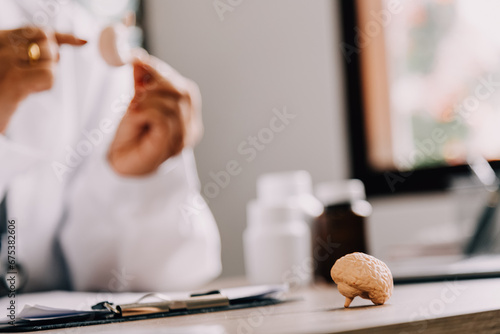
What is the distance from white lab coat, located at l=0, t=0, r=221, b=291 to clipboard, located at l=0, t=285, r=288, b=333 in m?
0.33

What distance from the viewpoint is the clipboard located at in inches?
16.2

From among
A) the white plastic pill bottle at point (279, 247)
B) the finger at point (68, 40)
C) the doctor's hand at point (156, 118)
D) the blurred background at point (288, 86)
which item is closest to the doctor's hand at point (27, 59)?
the finger at point (68, 40)

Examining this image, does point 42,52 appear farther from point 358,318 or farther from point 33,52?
point 358,318

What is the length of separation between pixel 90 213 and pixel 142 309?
436mm

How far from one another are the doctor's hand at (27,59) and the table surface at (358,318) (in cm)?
22

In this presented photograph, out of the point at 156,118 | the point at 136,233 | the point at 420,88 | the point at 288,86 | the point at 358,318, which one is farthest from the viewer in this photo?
the point at 288,86

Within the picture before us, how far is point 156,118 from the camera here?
719mm

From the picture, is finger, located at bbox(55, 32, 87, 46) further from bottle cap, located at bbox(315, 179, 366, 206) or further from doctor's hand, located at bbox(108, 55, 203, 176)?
bottle cap, located at bbox(315, 179, 366, 206)

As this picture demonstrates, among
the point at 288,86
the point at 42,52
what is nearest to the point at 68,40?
the point at 42,52

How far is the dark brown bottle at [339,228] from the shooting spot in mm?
778

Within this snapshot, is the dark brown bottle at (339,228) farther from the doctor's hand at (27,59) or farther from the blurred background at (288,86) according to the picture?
the blurred background at (288,86)

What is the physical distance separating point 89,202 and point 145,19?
872 millimetres

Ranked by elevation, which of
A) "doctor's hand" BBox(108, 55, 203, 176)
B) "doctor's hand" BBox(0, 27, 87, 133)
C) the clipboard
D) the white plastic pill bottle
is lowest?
the white plastic pill bottle

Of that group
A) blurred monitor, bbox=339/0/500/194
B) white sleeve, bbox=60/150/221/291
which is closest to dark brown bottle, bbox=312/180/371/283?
white sleeve, bbox=60/150/221/291
